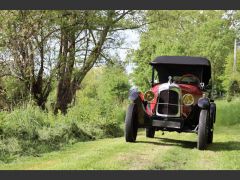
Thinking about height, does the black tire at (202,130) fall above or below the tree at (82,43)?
below

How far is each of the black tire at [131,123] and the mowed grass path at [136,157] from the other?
0.16 metres

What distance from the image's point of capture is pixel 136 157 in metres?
8.65

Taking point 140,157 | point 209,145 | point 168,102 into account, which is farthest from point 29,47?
point 140,157

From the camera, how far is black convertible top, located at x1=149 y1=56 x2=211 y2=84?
11820 millimetres

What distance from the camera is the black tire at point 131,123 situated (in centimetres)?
1080

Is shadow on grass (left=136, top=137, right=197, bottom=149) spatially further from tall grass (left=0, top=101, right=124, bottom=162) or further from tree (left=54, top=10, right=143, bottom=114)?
tree (left=54, top=10, right=143, bottom=114)

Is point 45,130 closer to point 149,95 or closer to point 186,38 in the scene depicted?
point 149,95

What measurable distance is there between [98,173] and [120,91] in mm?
22237

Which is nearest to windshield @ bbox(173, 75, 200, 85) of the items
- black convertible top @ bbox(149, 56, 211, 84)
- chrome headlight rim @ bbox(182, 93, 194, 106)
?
black convertible top @ bbox(149, 56, 211, 84)

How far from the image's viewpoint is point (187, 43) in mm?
35312

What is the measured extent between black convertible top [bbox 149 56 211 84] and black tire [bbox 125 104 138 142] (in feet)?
5.12

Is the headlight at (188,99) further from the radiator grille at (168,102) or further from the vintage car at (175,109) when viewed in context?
the radiator grille at (168,102)

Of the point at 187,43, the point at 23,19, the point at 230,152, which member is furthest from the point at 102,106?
the point at 187,43

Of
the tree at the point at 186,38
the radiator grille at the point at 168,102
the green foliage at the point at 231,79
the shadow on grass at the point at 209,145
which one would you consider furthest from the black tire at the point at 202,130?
the green foliage at the point at 231,79
